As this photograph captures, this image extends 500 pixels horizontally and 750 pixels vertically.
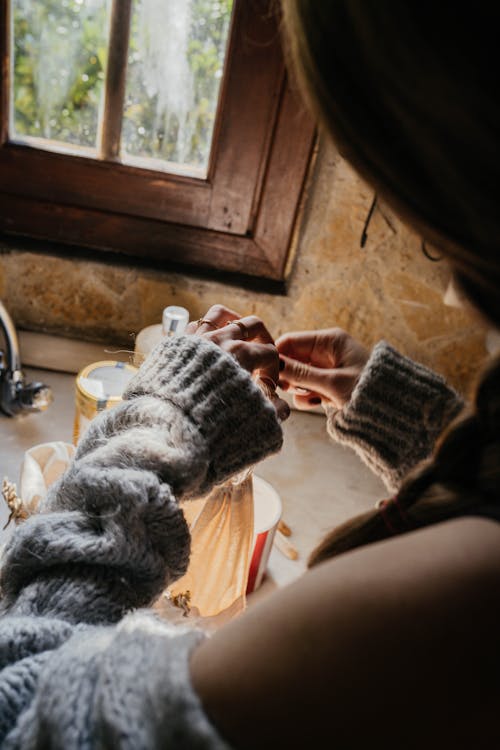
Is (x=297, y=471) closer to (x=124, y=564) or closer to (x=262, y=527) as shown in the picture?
(x=262, y=527)

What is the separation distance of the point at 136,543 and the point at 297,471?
19.5 inches

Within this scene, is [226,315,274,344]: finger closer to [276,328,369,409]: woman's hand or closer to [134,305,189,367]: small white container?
[276,328,369,409]: woman's hand

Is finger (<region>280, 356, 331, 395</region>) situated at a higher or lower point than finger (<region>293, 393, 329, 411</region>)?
higher

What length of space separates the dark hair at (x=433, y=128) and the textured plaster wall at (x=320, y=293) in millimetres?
563

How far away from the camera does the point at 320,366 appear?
0.65 metres

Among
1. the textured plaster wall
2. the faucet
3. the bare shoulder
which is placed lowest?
the faucet

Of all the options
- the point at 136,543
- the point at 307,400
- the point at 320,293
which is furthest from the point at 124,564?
the point at 320,293

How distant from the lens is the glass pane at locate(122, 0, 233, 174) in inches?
29.6

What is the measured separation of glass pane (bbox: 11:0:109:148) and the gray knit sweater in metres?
0.49

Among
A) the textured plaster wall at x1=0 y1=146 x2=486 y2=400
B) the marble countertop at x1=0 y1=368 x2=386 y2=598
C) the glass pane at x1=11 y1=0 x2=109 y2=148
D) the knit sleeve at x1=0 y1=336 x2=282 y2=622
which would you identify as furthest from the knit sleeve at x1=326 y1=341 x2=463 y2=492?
the glass pane at x1=11 y1=0 x2=109 y2=148

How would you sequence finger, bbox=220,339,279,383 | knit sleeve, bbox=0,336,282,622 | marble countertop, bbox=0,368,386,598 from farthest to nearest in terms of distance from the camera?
marble countertop, bbox=0,368,386,598 → finger, bbox=220,339,279,383 → knit sleeve, bbox=0,336,282,622

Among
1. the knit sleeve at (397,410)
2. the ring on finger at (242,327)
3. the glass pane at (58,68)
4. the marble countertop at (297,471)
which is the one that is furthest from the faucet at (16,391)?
the knit sleeve at (397,410)

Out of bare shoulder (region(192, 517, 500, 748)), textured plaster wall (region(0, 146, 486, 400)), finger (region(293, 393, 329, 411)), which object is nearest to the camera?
bare shoulder (region(192, 517, 500, 748))

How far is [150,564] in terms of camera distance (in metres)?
0.40
